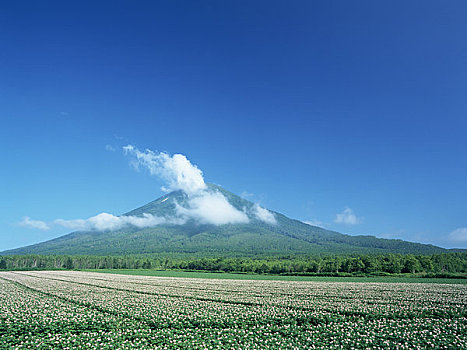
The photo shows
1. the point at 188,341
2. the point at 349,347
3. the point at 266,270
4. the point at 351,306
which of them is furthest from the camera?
the point at 266,270

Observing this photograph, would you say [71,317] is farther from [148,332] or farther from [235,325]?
[235,325]

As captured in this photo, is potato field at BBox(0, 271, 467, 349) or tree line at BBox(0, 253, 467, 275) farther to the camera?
tree line at BBox(0, 253, 467, 275)

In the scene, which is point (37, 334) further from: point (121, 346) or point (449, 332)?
point (449, 332)

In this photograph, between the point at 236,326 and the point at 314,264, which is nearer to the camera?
the point at 236,326

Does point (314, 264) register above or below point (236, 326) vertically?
below

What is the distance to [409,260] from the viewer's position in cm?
6175

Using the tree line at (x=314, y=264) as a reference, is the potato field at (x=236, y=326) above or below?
above

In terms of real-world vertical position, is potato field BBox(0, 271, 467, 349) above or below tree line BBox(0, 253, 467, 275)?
above

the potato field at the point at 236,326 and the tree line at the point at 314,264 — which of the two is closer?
the potato field at the point at 236,326

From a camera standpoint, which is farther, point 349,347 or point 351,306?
point 351,306

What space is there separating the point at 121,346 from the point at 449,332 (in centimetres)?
1262

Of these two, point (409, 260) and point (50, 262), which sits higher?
point (409, 260)

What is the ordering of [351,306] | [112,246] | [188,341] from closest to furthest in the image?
[188,341]
[351,306]
[112,246]

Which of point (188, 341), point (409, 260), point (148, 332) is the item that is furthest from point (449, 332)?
point (409, 260)
